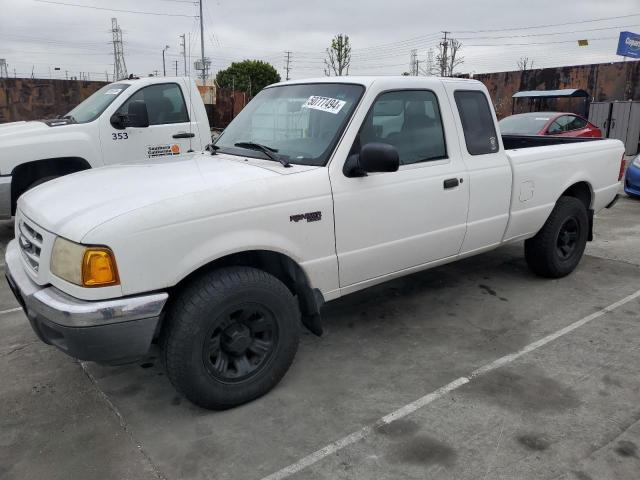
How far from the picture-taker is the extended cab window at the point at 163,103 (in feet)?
23.0

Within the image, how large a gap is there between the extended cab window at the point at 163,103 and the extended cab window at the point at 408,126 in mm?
4216

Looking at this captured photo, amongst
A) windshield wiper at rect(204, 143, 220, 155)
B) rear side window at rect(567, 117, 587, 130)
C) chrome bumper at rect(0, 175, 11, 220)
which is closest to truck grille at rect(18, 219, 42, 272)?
windshield wiper at rect(204, 143, 220, 155)

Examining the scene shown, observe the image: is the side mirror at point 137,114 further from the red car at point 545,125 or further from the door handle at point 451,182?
the red car at point 545,125

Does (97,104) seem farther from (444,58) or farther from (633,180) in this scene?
(444,58)

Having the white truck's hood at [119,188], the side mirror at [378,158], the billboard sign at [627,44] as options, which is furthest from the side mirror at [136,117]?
the billboard sign at [627,44]

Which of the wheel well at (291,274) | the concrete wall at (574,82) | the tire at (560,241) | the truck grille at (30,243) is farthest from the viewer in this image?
the concrete wall at (574,82)

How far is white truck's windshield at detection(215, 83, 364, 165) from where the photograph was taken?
11.4ft

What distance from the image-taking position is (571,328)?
4.21m

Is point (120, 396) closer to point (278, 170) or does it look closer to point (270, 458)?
point (270, 458)

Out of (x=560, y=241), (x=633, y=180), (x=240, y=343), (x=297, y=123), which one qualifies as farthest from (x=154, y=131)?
(x=633, y=180)

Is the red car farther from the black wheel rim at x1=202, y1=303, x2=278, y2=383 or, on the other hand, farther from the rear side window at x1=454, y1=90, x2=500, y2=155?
the black wheel rim at x1=202, y1=303, x2=278, y2=383

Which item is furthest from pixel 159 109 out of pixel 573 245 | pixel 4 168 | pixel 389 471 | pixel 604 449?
pixel 604 449

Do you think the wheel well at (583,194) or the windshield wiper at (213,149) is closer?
the windshield wiper at (213,149)

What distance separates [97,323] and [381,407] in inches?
64.9
